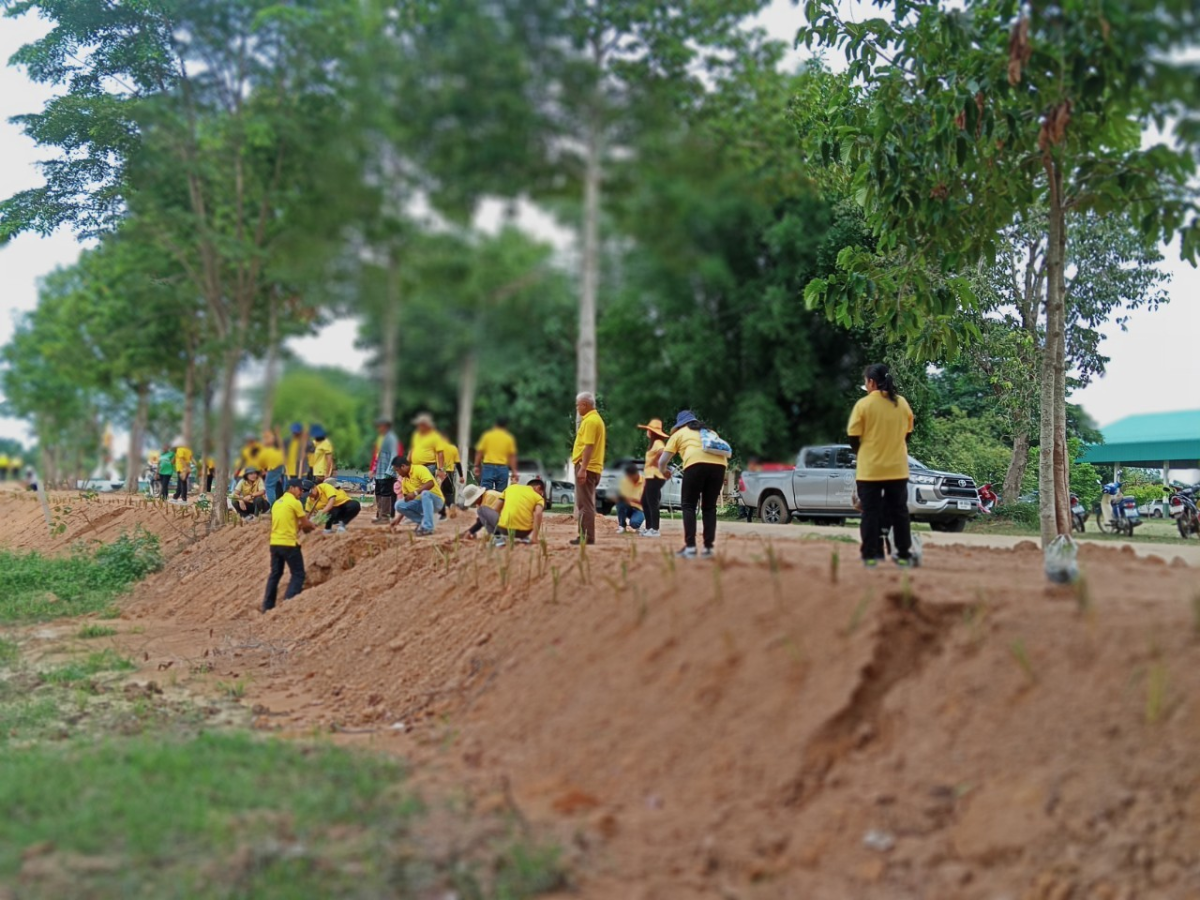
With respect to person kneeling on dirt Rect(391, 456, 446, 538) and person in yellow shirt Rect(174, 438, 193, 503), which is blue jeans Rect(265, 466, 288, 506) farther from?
person in yellow shirt Rect(174, 438, 193, 503)

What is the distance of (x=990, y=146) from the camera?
399 inches

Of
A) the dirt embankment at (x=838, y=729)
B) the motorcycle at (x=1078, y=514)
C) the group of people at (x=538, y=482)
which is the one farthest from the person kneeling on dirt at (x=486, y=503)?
the motorcycle at (x=1078, y=514)

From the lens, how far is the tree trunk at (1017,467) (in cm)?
1562

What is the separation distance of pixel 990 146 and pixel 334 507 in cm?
883

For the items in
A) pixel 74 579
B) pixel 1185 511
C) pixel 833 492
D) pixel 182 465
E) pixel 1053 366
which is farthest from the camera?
pixel 182 465

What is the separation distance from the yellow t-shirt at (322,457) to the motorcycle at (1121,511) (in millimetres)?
11338

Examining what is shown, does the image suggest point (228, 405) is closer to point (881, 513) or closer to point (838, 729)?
point (881, 513)

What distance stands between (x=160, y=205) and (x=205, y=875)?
12.1 m

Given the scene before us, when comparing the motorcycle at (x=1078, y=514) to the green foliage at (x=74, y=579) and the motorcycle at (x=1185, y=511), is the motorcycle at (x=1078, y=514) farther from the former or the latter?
the green foliage at (x=74, y=579)

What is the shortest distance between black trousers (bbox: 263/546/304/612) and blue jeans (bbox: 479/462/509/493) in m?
2.38

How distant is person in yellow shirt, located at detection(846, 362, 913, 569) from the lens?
27.8ft

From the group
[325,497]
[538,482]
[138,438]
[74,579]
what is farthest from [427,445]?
[138,438]

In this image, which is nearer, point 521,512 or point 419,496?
point 521,512

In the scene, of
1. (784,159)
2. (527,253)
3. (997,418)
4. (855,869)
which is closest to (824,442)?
(997,418)
